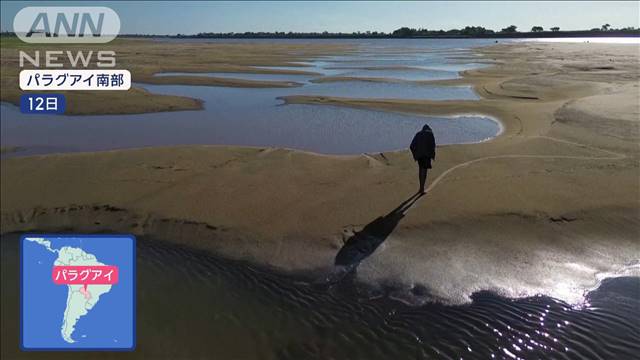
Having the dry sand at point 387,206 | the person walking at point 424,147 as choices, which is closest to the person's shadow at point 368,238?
the dry sand at point 387,206

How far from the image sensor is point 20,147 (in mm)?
13859

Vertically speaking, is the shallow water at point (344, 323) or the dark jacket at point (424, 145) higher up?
the dark jacket at point (424, 145)

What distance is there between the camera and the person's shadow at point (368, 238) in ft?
24.5

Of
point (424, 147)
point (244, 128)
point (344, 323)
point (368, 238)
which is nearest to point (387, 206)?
point (368, 238)

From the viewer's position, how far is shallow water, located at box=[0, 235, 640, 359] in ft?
18.0

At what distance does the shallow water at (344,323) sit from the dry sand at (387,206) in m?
0.41

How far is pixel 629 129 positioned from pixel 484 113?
531cm

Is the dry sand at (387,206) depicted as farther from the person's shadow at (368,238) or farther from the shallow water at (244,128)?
the shallow water at (244,128)

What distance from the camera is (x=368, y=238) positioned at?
26.4ft

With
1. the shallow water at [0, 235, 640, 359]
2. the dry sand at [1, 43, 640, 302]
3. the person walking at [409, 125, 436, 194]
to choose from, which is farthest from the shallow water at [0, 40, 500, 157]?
the shallow water at [0, 235, 640, 359]

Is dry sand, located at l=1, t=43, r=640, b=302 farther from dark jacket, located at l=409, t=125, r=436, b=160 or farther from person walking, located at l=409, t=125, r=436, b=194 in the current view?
dark jacket, located at l=409, t=125, r=436, b=160

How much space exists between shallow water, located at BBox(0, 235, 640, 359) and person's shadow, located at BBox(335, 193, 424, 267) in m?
0.61

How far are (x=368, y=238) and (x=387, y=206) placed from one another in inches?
53.9

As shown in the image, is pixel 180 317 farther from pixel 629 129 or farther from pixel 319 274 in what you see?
pixel 629 129
